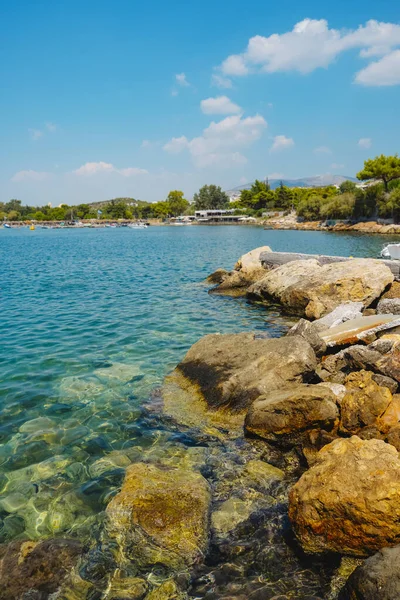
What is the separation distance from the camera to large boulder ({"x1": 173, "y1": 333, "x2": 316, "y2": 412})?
358 inches

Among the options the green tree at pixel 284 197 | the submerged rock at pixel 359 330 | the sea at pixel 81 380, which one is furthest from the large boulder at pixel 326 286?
the green tree at pixel 284 197

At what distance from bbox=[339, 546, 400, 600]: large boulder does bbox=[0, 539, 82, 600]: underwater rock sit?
138 inches

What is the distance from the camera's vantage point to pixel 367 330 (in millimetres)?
10891

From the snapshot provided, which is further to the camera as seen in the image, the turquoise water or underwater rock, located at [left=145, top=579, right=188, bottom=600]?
the turquoise water

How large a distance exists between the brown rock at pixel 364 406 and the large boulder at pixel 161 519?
2983 mm

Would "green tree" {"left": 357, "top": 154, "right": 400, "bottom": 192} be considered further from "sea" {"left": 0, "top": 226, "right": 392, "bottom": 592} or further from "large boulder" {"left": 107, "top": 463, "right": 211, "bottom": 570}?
"large boulder" {"left": 107, "top": 463, "right": 211, "bottom": 570}

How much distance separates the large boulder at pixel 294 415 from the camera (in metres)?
7.41

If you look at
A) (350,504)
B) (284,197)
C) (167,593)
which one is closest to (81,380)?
(167,593)

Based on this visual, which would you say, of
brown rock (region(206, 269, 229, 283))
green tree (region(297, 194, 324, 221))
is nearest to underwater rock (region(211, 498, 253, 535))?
brown rock (region(206, 269, 229, 283))

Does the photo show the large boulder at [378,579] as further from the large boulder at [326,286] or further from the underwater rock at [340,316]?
the large boulder at [326,286]

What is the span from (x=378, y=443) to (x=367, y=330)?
563 cm

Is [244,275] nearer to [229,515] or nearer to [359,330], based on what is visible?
A: [359,330]

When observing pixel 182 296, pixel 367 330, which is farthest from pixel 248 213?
pixel 367 330

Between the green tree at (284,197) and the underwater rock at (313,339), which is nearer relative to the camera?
the underwater rock at (313,339)
